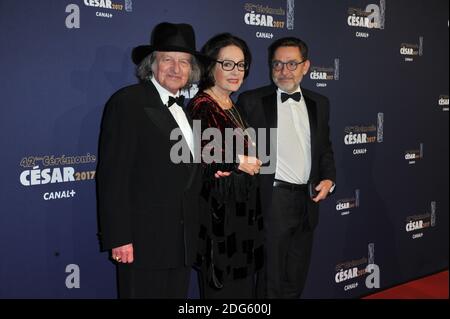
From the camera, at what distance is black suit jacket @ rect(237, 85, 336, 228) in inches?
111

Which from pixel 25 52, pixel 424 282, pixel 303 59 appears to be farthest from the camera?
pixel 424 282

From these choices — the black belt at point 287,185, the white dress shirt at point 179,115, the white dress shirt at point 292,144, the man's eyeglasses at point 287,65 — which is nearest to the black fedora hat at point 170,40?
the white dress shirt at point 179,115

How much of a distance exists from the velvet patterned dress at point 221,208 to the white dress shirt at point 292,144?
43 cm

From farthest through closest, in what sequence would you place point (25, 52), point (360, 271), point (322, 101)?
point (360, 271) → point (322, 101) → point (25, 52)

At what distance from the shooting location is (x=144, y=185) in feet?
7.12

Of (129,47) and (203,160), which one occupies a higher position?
(129,47)

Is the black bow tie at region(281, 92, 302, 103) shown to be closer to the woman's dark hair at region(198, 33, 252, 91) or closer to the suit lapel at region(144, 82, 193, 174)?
the woman's dark hair at region(198, 33, 252, 91)

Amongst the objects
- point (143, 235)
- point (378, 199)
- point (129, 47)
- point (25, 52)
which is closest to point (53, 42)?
point (25, 52)

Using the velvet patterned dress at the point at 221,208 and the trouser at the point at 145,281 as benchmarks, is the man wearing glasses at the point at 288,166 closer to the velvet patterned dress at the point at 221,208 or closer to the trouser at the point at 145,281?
the velvet patterned dress at the point at 221,208

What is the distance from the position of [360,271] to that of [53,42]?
10.1 ft

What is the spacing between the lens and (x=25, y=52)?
2355 mm

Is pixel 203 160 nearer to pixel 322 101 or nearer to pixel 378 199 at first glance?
pixel 322 101

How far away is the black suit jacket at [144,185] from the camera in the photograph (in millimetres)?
2082

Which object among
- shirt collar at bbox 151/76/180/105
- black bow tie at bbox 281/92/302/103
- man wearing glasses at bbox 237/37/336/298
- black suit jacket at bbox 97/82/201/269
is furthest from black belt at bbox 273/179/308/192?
shirt collar at bbox 151/76/180/105
